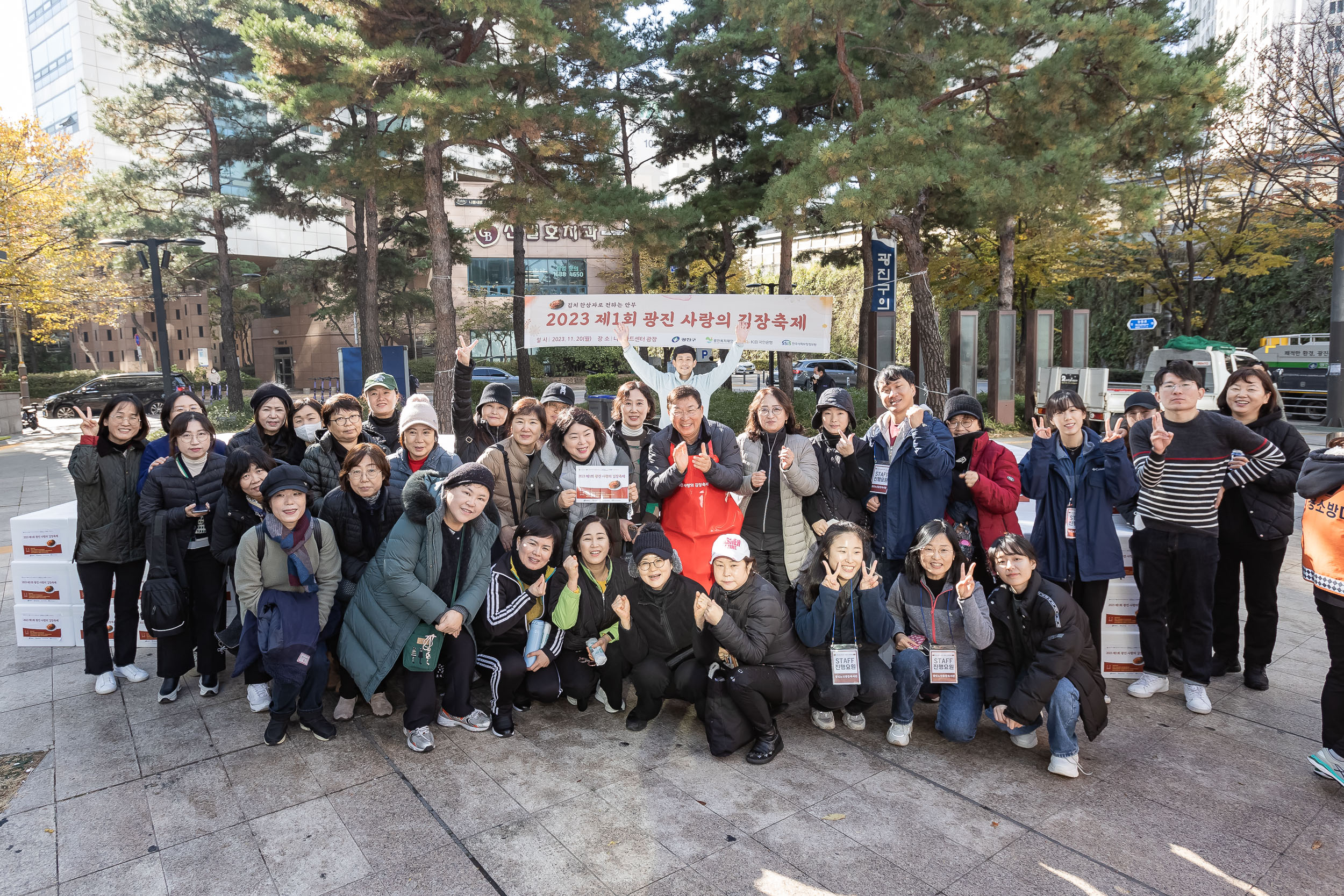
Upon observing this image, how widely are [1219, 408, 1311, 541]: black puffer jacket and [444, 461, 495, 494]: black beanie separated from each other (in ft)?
13.9

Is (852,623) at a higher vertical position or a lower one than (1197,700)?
higher

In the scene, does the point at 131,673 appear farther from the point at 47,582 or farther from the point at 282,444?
the point at 282,444

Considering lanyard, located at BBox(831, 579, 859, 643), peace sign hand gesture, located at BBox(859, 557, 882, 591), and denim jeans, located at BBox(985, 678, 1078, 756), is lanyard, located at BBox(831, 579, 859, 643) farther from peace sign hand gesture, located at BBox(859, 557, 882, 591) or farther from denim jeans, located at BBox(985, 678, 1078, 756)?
denim jeans, located at BBox(985, 678, 1078, 756)

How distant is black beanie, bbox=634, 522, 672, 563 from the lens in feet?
12.4

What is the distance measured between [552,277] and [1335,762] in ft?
147

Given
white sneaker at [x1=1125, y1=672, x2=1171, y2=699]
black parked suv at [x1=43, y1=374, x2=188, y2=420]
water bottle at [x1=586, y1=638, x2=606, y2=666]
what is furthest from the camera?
A: black parked suv at [x1=43, y1=374, x2=188, y2=420]

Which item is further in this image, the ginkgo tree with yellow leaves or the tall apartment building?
the tall apartment building

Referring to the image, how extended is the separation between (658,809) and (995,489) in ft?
8.11

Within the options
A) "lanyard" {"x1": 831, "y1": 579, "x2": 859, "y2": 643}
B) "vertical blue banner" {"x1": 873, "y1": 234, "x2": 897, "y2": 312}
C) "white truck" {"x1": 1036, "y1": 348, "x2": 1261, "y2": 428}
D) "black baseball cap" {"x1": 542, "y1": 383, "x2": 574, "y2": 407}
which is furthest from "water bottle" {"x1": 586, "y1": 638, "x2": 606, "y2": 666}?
"white truck" {"x1": 1036, "y1": 348, "x2": 1261, "y2": 428}

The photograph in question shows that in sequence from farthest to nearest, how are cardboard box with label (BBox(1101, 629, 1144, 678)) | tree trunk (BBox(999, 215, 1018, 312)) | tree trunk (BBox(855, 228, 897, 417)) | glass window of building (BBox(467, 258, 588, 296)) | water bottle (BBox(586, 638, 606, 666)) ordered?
glass window of building (BBox(467, 258, 588, 296)), tree trunk (BBox(999, 215, 1018, 312)), tree trunk (BBox(855, 228, 897, 417)), cardboard box with label (BBox(1101, 629, 1144, 678)), water bottle (BBox(586, 638, 606, 666))

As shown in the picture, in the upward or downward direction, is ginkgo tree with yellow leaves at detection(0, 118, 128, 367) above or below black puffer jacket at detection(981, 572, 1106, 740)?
above

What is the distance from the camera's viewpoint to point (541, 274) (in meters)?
45.4

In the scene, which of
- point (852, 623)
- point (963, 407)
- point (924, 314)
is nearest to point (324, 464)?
point (852, 623)

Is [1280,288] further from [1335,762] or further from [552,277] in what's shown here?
[552,277]
